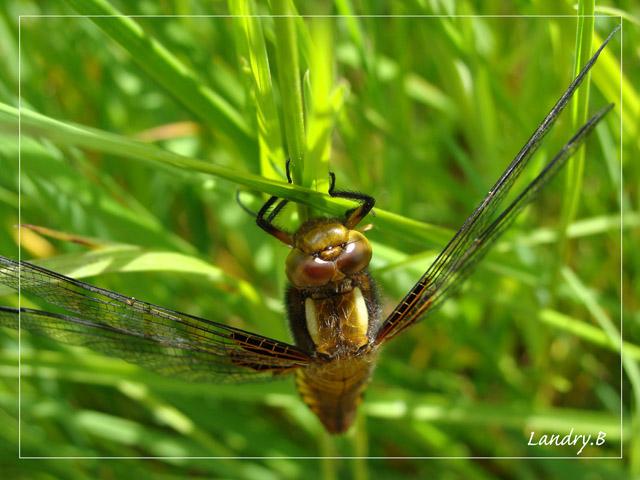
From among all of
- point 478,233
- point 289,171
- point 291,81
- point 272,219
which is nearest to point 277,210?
point 272,219

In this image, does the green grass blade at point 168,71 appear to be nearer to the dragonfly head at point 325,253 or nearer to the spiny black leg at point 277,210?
the spiny black leg at point 277,210

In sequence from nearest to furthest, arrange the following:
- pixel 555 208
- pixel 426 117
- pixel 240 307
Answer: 1. pixel 240 307
2. pixel 555 208
3. pixel 426 117

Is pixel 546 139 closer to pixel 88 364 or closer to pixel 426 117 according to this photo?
pixel 426 117

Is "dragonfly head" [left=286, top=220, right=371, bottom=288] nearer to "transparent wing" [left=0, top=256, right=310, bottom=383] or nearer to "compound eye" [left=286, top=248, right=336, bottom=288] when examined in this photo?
"compound eye" [left=286, top=248, right=336, bottom=288]

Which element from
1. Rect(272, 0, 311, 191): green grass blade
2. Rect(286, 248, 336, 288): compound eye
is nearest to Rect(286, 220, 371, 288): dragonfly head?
Rect(286, 248, 336, 288): compound eye

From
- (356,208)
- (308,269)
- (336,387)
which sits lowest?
(336,387)

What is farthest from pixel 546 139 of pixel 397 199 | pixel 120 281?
pixel 120 281

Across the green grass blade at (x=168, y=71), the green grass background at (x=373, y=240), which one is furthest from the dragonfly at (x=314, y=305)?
the green grass blade at (x=168, y=71)

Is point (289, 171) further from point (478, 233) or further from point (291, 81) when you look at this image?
point (478, 233)
